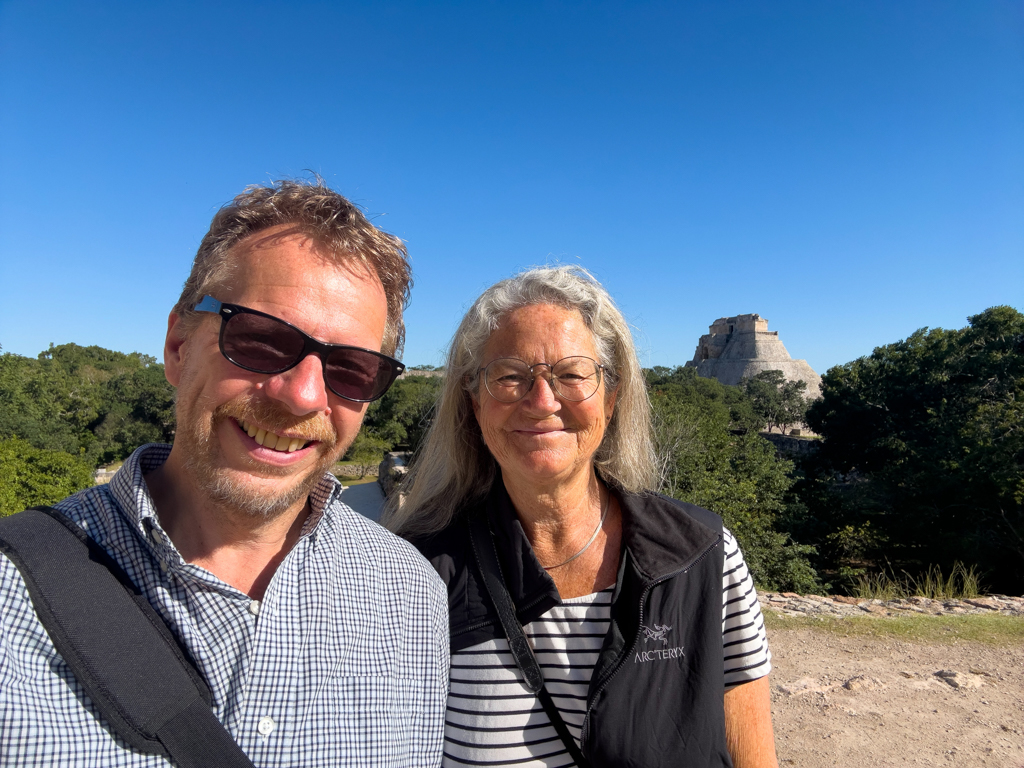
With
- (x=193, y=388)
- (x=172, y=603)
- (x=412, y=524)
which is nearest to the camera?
(x=172, y=603)

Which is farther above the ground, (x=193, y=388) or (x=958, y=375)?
(x=958, y=375)

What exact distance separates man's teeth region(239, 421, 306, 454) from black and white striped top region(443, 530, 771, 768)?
0.78 meters

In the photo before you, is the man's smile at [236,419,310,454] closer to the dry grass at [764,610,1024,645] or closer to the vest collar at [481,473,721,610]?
the vest collar at [481,473,721,610]

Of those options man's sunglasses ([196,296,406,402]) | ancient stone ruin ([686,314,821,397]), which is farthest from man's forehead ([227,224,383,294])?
ancient stone ruin ([686,314,821,397])

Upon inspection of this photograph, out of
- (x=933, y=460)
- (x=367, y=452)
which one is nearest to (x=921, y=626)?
(x=933, y=460)

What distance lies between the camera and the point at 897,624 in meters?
6.31

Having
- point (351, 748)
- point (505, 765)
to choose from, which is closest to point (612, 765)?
point (505, 765)

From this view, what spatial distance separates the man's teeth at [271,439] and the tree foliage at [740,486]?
8570 mm

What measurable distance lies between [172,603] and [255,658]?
20 centimetres

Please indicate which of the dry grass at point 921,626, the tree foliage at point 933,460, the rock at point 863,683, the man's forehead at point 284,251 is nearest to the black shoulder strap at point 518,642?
the man's forehead at point 284,251

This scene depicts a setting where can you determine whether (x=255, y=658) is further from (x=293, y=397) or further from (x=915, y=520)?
(x=915, y=520)

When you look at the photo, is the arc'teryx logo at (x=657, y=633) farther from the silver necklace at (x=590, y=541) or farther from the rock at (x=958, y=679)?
the rock at (x=958, y=679)

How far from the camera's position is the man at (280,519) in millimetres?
1204

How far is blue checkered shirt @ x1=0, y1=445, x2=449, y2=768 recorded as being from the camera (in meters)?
1.00
